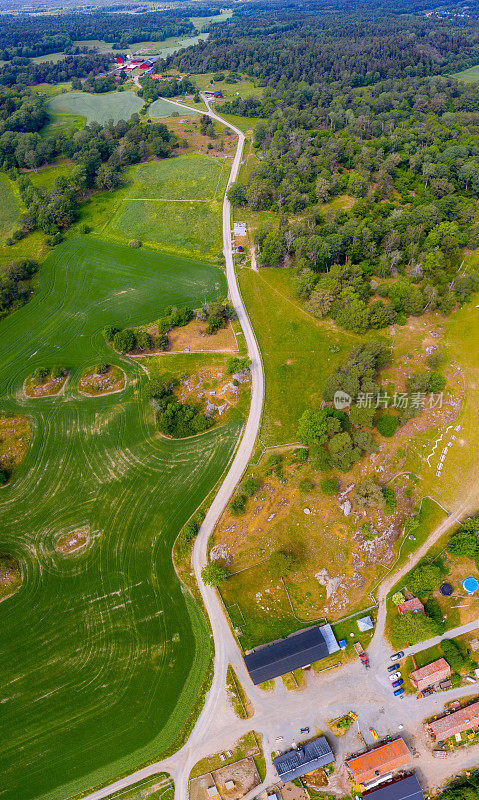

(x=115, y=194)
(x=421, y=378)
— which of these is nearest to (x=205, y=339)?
(x=421, y=378)

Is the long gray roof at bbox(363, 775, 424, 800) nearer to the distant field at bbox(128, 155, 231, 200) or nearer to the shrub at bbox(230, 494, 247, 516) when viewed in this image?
the shrub at bbox(230, 494, 247, 516)

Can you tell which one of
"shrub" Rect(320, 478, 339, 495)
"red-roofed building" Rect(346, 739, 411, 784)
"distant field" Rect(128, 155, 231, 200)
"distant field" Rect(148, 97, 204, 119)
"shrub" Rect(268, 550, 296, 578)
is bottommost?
"red-roofed building" Rect(346, 739, 411, 784)

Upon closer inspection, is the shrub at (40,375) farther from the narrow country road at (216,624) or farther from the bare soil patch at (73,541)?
the narrow country road at (216,624)

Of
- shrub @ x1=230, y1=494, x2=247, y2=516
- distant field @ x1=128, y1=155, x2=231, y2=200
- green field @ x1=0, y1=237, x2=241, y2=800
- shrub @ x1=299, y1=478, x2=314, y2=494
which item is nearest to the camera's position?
green field @ x1=0, y1=237, x2=241, y2=800

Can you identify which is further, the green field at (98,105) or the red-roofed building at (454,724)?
the green field at (98,105)

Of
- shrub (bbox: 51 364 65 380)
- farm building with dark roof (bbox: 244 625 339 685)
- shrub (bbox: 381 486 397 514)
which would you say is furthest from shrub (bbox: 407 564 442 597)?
shrub (bbox: 51 364 65 380)

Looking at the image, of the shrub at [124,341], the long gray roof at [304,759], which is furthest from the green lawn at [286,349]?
the long gray roof at [304,759]

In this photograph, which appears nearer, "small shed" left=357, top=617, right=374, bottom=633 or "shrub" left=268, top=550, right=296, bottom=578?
"small shed" left=357, top=617, right=374, bottom=633

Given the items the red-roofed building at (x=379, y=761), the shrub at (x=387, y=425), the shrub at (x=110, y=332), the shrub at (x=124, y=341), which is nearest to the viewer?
the red-roofed building at (x=379, y=761)
